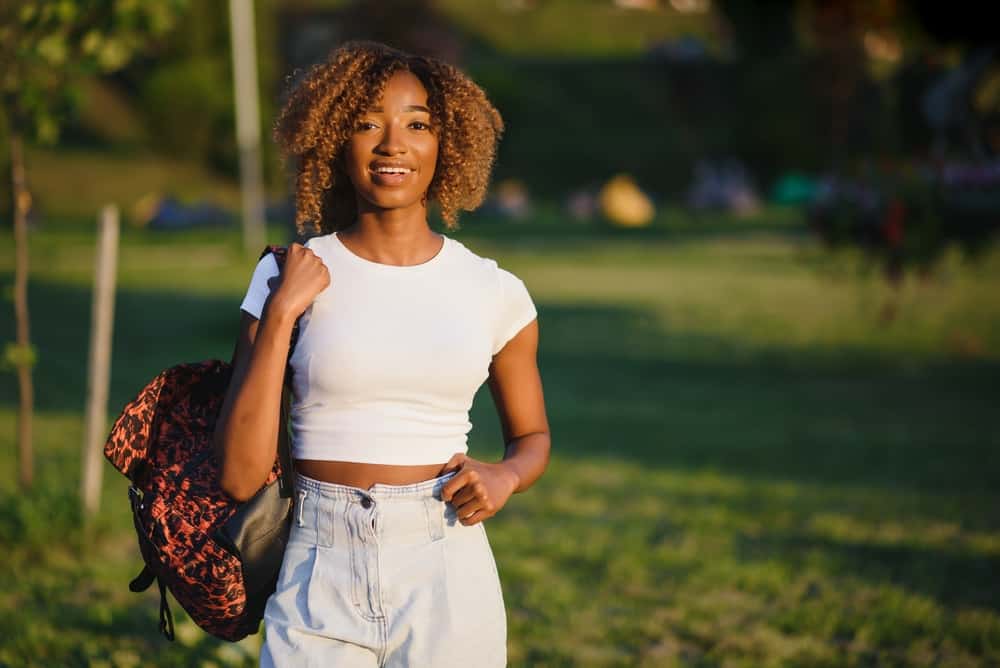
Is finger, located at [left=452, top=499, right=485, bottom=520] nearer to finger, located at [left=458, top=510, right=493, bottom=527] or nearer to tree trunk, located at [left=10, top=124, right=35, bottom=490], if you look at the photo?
finger, located at [left=458, top=510, right=493, bottom=527]

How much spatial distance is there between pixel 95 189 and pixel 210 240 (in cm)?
1051

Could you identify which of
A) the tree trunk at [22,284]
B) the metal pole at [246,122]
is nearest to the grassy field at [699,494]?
the tree trunk at [22,284]

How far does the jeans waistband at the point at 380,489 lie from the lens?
7.52 ft

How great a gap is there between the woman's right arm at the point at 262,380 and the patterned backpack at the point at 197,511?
6 cm

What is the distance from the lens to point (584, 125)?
51.3 meters

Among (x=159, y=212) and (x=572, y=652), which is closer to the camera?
(x=572, y=652)

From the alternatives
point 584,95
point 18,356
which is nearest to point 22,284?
point 18,356

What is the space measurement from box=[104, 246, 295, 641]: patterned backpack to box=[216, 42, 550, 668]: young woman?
0.05m

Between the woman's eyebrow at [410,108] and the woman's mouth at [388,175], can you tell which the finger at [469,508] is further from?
the woman's eyebrow at [410,108]

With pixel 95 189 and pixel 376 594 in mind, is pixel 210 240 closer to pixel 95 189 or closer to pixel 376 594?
pixel 95 189

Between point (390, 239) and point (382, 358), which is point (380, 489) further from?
point (390, 239)

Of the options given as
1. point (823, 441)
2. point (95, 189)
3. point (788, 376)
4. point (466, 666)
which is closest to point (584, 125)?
point (95, 189)

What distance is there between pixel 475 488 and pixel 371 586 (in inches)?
10.7

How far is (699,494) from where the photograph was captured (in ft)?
24.0
